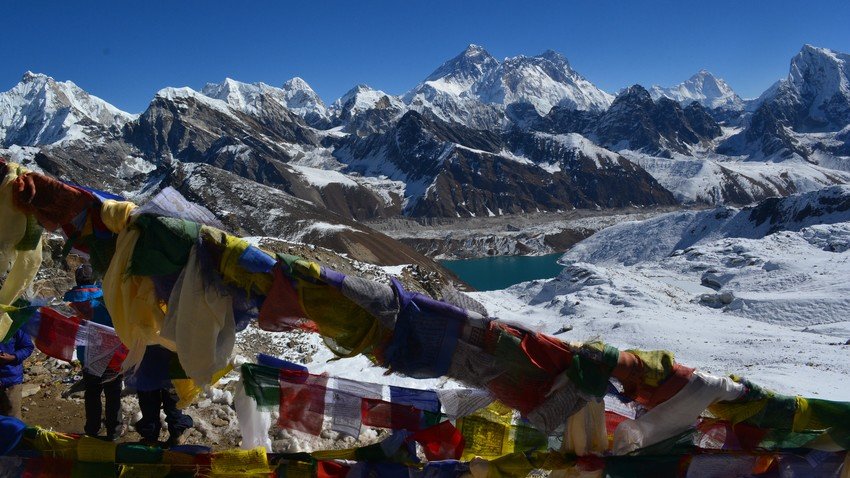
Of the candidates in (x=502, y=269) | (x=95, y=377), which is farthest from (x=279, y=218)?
(x=95, y=377)

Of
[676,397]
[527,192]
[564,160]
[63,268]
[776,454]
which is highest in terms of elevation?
[564,160]

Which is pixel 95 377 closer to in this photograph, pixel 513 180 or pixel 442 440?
pixel 442 440

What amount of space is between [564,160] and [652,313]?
16430 centimetres

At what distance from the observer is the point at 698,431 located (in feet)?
10.6

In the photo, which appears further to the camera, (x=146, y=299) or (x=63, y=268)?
(x=63, y=268)

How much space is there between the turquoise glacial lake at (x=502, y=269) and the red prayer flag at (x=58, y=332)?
2668 inches

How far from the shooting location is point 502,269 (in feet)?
303

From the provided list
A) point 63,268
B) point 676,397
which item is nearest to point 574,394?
point 676,397

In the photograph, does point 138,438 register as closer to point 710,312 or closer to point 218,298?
point 218,298

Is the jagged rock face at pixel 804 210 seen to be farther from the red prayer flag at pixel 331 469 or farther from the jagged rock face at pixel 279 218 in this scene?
the red prayer flag at pixel 331 469

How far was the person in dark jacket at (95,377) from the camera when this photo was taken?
5.13 metres

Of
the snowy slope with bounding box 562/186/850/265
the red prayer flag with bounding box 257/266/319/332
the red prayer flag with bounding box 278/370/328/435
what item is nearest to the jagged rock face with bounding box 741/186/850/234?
the snowy slope with bounding box 562/186/850/265

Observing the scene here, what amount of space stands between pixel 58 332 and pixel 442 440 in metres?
3.72

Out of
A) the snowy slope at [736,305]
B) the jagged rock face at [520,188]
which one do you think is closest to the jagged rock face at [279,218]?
the snowy slope at [736,305]
